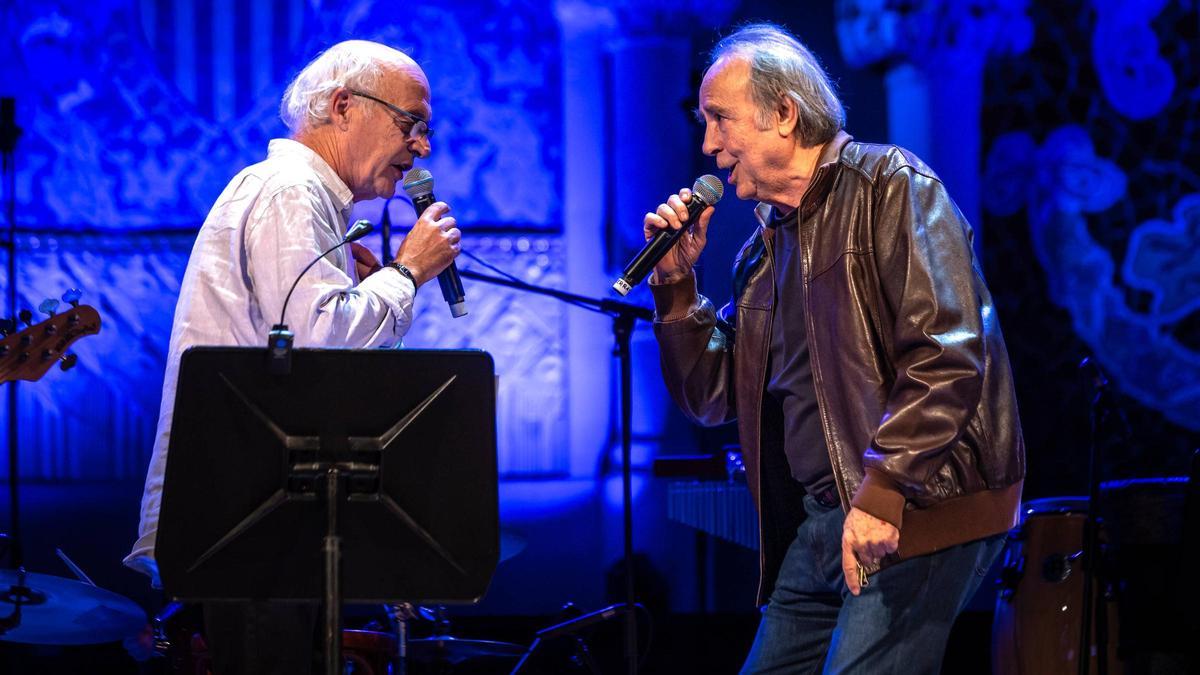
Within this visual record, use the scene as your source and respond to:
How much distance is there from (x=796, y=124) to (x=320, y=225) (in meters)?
0.82

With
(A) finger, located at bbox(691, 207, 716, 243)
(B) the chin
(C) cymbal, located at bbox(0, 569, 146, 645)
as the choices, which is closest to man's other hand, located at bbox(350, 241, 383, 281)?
(B) the chin

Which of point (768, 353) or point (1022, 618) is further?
point (1022, 618)

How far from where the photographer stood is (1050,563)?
3.43 meters

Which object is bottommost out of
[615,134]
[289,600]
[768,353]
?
[289,600]

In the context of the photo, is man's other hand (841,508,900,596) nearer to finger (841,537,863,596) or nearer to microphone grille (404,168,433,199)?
finger (841,537,863,596)

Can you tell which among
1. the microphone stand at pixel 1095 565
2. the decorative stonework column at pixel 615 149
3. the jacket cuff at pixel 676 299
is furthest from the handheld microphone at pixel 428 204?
the decorative stonework column at pixel 615 149

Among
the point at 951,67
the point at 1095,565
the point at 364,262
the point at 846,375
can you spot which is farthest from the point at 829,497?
the point at 951,67

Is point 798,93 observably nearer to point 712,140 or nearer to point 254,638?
point 712,140

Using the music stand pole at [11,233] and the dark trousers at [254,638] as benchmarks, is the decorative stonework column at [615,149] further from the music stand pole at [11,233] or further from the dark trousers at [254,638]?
the dark trousers at [254,638]

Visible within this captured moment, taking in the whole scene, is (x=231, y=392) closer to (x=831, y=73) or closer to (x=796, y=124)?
(x=796, y=124)

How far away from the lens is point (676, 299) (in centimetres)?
236

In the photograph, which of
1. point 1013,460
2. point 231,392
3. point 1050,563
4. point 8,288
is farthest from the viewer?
point 8,288

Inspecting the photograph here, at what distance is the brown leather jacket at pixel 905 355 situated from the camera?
5.96 ft


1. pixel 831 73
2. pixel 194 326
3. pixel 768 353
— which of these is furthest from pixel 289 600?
pixel 831 73
